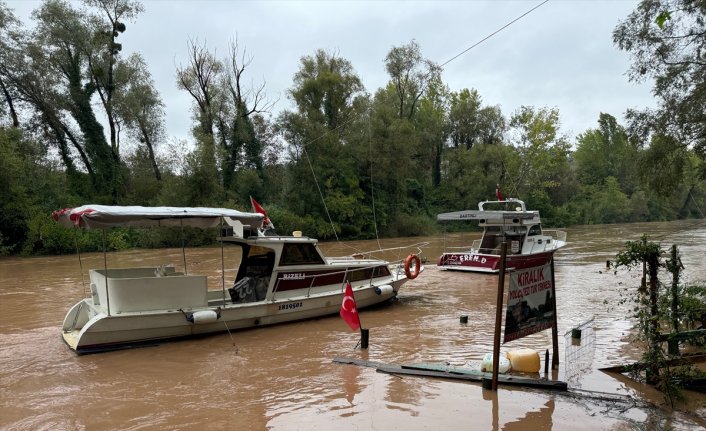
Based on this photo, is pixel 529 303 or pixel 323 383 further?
pixel 323 383

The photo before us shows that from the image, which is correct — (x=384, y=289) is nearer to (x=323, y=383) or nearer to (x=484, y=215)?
(x=323, y=383)

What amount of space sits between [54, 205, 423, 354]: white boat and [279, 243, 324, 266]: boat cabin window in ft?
0.08

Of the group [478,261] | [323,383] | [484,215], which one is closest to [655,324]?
[323,383]

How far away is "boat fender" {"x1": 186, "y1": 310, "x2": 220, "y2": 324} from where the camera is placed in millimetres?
9539

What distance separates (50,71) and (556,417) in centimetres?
4490

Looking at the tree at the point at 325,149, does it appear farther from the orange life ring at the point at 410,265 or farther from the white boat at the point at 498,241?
the orange life ring at the point at 410,265

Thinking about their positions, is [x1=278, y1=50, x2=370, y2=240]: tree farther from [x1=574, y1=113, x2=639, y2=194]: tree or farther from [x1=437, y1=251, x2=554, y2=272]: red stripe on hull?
[x1=574, y1=113, x2=639, y2=194]: tree

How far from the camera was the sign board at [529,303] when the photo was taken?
6.54 m

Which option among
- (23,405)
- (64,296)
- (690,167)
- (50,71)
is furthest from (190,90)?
(23,405)

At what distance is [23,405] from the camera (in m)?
6.93

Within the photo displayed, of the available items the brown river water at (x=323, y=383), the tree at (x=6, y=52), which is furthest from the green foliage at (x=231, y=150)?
the brown river water at (x=323, y=383)

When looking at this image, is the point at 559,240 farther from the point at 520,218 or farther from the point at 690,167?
the point at 690,167

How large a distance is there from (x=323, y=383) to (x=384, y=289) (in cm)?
568

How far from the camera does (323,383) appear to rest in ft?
24.6
